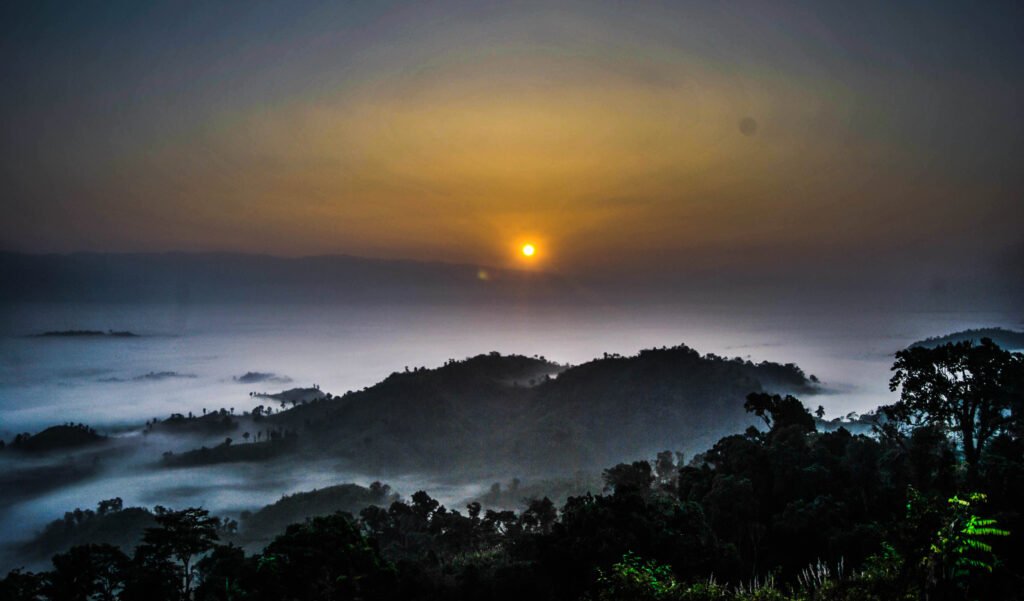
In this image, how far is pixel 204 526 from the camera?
35.0m

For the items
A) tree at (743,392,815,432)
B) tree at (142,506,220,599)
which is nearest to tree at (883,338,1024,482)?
tree at (743,392,815,432)

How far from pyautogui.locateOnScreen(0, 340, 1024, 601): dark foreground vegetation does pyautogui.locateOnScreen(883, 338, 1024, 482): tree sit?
9 cm

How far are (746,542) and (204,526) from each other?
30.9 m

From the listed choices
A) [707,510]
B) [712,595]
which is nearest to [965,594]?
[712,595]

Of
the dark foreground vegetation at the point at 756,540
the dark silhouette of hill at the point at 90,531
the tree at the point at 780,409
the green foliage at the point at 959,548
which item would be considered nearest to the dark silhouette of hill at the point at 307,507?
the dark silhouette of hill at the point at 90,531

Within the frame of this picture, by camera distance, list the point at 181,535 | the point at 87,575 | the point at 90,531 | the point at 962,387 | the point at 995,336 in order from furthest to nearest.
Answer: the point at 995,336
the point at 90,531
the point at 962,387
the point at 181,535
the point at 87,575

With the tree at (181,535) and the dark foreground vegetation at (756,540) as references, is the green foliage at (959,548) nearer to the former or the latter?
the dark foreground vegetation at (756,540)

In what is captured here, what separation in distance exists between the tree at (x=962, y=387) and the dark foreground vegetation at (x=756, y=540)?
0.09m

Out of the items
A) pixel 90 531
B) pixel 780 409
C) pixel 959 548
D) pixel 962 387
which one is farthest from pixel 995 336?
pixel 90 531

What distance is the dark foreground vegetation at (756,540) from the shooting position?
15.4m

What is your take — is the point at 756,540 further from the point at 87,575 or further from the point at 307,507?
the point at 307,507

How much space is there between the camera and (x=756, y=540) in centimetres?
3703

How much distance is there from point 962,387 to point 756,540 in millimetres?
18270

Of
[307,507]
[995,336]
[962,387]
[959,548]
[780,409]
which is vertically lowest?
[307,507]
